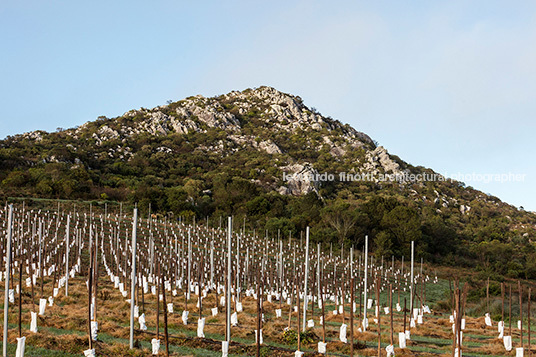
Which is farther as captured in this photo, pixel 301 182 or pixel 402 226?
pixel 301 182

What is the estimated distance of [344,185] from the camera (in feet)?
285

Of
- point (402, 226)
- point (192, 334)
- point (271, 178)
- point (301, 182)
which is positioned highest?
point (271, 178)

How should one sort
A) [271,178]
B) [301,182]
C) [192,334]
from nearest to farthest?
[192,334] < [301,182] < [271,178]

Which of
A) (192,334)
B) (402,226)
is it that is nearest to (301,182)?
(402,226)

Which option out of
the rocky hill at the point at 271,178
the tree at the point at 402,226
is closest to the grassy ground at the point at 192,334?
the rocky hill at the point at 271,178

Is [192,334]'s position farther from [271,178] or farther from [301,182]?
[271,178]

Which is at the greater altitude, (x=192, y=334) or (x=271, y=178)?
(x=271, y=178)

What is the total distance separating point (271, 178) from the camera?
270 feet

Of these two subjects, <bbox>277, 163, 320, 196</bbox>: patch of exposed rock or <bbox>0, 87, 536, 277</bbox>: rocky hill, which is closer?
<bbox>0, 87, 536, 277</bbox>: rocky hill

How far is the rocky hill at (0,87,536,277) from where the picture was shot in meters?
52.4

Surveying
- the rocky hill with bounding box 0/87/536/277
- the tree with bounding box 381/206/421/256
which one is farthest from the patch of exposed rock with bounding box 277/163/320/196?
the tree with bounding box 381/206/421/256

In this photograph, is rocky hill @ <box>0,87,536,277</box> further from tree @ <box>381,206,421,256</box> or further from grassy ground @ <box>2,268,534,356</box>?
grassy ground @ <box>2,268,534,356</box>

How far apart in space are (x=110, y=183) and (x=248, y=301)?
4528cm

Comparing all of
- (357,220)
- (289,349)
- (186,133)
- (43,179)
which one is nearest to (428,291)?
(357,220)
